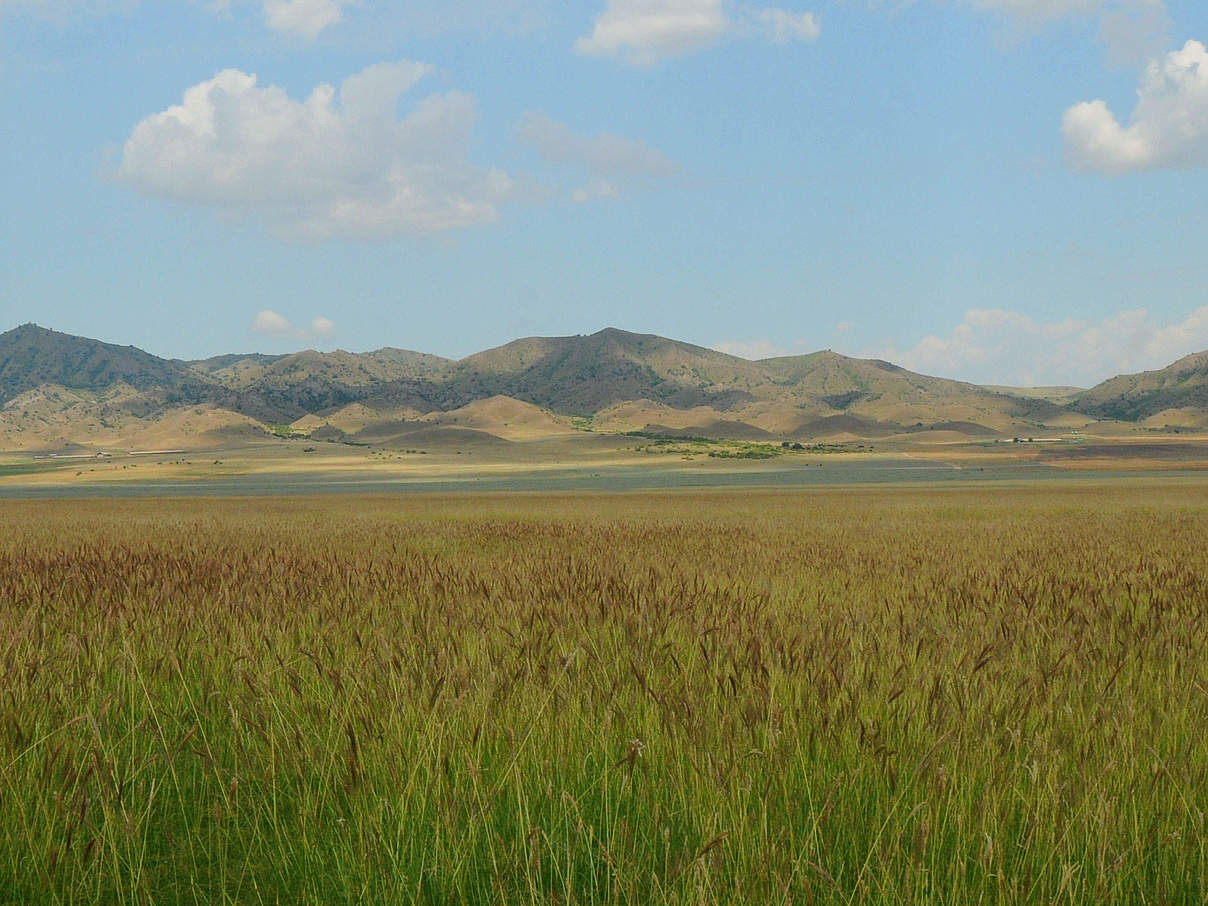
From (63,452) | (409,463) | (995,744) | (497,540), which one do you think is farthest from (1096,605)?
(63,452)

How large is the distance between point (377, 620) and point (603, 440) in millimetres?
160891

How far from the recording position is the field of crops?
3.27 meters

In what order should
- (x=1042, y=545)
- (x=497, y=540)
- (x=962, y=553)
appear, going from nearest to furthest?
(x=962, y=553)
(x=1042, y=545)
(x=497, y=540)

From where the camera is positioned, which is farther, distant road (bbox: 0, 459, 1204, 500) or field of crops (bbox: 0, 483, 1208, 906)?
distant road (bbox: 0, 459, 1204, 500)

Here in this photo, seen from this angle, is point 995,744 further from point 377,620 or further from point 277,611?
point 277,611

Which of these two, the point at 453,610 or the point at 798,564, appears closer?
the point at 453,610

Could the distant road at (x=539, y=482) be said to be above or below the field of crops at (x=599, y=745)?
below

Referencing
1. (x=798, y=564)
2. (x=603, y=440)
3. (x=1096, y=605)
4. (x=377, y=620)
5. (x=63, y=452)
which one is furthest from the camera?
(x=63, y=452)

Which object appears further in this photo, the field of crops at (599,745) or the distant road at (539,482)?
the distant road at (539,482)

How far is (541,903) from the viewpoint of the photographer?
A: 2928 millimetres

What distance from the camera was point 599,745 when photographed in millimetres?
4391

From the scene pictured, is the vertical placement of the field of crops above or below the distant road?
above

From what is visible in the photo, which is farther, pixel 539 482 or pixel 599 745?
pixel 539 482

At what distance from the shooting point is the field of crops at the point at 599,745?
3.27 m
